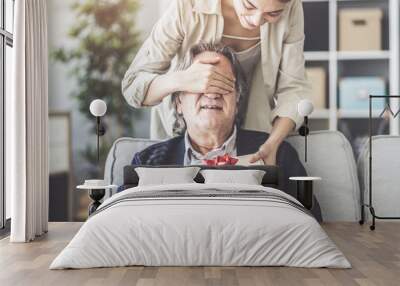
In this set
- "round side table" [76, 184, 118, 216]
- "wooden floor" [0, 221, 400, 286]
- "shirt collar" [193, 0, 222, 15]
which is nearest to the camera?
"wooden floor" [0, 221, 400, 286]

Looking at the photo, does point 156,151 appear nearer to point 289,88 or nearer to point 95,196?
point 95,196

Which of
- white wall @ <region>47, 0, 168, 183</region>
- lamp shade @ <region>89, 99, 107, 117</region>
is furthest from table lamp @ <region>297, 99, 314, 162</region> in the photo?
lamp shade @ <region>89, 99, 107, 117</region>

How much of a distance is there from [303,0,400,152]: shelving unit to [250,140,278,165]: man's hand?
0.57 meters

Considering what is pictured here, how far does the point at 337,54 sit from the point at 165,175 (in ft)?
8.55

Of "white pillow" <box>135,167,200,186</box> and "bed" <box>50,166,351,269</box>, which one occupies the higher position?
"white pillow" <box>135,167,200,186</box>

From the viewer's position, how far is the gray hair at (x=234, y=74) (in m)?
7.22

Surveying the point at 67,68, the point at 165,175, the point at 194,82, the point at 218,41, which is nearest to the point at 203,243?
the point at 165,175

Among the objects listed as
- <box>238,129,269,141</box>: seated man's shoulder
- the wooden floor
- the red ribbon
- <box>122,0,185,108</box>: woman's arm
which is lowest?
the wooden floor

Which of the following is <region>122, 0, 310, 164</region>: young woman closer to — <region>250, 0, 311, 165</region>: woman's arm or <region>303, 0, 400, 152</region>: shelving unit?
<region>250, 0, 311, 165</region>: woman's arm

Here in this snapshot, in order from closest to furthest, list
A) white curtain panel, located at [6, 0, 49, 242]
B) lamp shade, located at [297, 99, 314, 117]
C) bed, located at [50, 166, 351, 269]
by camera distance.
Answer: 1. bed, located at [50, 166, 351, 269]
2. white curtain panel, located at [6, 0, 49, 242]
3. lamp shade, located at [297, 99, 314, 117]

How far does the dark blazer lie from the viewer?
284 inches

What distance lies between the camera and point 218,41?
23.8 feet

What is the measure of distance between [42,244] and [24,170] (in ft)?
2.46

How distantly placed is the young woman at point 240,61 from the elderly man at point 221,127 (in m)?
0.08
